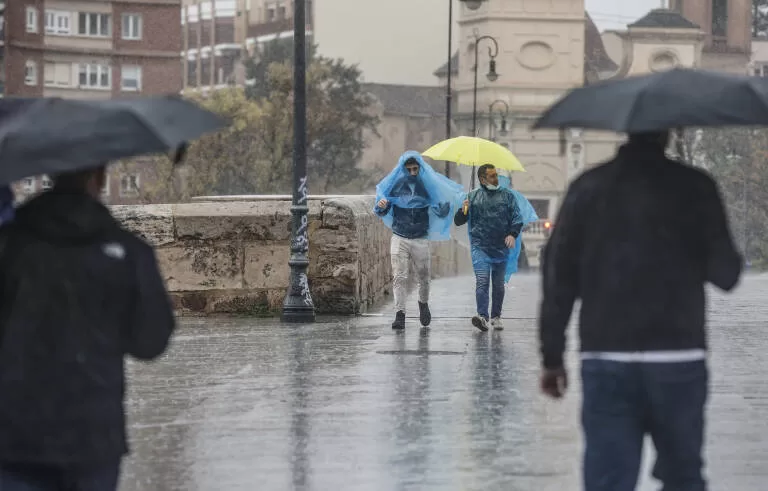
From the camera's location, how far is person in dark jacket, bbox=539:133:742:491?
6094 mm

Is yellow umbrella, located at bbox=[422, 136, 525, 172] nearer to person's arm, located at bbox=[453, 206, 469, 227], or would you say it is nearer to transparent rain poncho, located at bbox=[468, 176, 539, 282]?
person's arm, located at bbox=[453, 206, 469, 227]

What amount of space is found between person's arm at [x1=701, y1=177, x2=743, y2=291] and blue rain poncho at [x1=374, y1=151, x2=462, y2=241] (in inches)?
432

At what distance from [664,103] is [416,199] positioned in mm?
11163

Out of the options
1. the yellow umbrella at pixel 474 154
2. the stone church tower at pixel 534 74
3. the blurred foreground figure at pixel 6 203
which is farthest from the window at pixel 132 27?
the blurred foreground figure at pixel 6 203

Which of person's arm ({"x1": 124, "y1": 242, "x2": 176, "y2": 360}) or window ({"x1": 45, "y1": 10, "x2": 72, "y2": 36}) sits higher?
window ({"x1": 45, "y1": 10, "x2": 72, "y2": 36})

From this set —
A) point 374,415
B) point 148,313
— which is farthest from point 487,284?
point 148,313

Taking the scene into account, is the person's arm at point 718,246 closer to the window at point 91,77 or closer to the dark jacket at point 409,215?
the dark jacket at point 409,215

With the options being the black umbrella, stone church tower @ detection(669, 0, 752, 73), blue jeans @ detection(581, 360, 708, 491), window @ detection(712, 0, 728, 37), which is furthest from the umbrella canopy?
window @ detection(712, 0, 728, 37)

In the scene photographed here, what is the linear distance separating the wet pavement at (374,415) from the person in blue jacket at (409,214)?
0.72 meters

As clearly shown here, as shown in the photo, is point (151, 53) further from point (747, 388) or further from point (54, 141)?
point (54, 141)

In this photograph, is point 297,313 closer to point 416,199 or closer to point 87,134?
point 416,199

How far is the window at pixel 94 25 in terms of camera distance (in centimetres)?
9950

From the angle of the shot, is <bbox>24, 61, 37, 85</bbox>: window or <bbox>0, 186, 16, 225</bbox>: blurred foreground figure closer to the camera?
<bbox>0, 186, 16, 225</bbox>: blurred foreground figure

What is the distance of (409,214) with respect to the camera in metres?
17.3
